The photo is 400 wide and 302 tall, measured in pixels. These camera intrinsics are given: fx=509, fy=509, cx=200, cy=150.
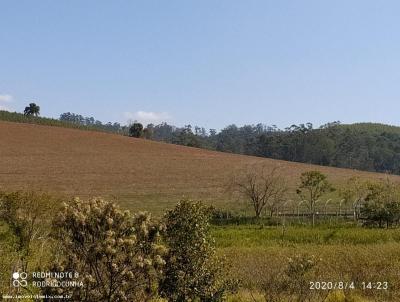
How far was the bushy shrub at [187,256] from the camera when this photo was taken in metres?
10.9

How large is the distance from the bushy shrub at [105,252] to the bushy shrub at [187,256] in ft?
5.81

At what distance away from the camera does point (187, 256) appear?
36.6 feet

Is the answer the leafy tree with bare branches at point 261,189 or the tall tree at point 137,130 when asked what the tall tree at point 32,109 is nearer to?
the tall tree at point 137,130

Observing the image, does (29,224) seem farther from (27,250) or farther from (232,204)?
(232,204)

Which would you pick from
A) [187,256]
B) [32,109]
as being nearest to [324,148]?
[32,109]

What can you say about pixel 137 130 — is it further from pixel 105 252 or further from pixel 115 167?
pixel 105 252

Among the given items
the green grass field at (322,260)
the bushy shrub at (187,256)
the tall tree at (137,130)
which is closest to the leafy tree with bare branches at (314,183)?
the green grass field at (322,260)

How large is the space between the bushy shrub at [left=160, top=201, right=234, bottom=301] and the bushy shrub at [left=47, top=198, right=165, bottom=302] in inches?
69.7

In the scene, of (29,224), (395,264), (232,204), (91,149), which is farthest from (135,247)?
(91,149)

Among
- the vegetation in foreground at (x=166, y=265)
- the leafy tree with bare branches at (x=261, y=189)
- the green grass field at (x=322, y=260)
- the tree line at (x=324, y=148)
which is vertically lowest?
the green grass field at (x=322, y=260)

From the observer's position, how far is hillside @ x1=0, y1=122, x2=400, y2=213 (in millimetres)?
54688
